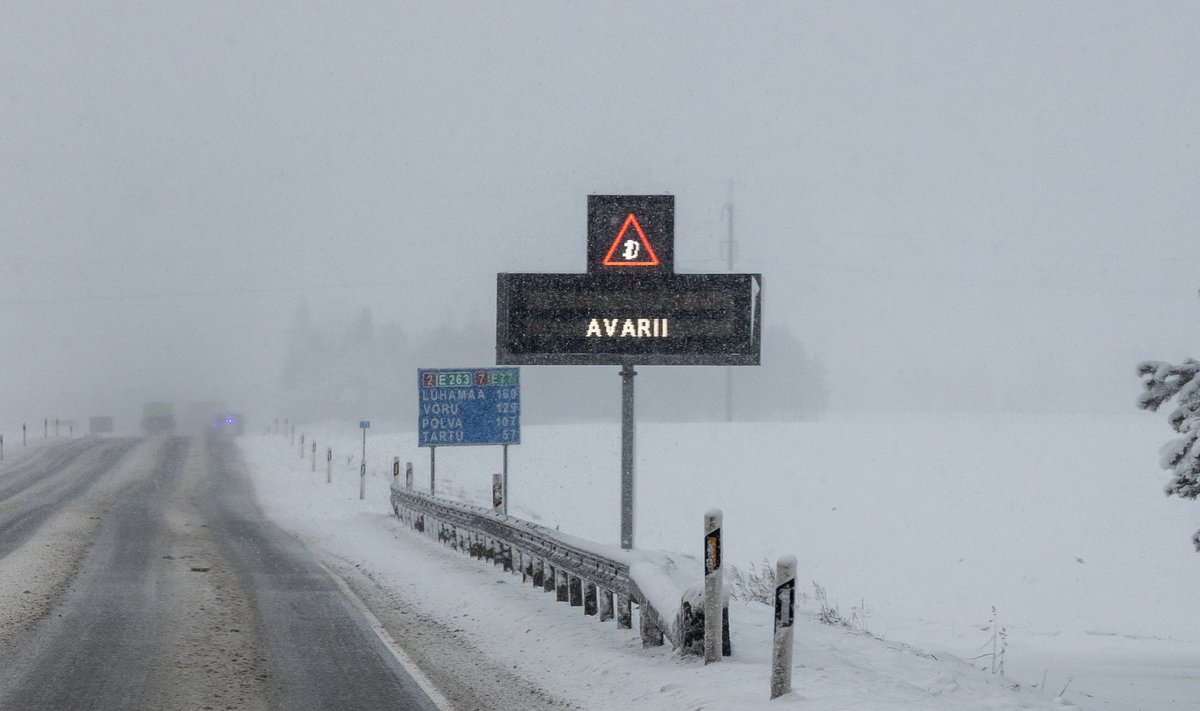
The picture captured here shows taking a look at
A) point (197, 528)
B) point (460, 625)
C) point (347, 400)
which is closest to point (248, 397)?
point (347, 400)

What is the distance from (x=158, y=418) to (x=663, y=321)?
7694 cm

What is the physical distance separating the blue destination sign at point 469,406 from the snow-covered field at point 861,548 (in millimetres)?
2562

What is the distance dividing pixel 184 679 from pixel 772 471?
33.4 metres

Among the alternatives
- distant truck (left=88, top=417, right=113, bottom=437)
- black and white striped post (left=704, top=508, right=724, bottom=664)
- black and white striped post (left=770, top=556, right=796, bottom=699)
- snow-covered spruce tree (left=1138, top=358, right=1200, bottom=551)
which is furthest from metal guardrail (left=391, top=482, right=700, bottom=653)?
distant truck (left=88, top=417, right=113, bottom=437)

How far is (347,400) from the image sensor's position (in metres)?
102

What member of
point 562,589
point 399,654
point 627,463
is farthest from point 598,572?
point 627,463

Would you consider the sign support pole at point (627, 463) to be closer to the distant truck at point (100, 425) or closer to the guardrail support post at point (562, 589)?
the guardrail support post at point (562, 589)

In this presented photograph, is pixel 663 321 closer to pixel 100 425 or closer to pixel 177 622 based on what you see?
pixel 177 622

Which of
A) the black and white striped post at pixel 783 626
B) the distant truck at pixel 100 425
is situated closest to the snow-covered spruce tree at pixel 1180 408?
the black and white striped post at pixel 783 626

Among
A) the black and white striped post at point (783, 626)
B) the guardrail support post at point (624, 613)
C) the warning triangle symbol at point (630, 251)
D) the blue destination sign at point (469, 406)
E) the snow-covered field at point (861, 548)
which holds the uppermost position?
the warning triangle symbol at point (630, 251)

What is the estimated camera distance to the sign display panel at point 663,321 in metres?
14.6

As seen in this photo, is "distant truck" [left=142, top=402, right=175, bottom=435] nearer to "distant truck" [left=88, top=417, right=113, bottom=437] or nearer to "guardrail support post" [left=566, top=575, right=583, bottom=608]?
"distant truck" [left=88, top=417, right=113, bottom=437]

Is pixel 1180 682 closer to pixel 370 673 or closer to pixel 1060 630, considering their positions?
pixel 1060 630

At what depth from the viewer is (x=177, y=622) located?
10.7 meters
